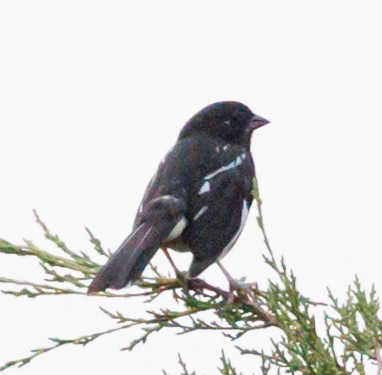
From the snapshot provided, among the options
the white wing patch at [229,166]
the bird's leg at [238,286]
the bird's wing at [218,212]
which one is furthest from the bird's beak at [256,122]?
the bird's leg at [238,286]

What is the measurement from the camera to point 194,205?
5738 millimetres

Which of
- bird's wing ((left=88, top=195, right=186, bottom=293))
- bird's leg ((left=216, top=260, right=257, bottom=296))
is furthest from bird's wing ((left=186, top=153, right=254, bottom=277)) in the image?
bird's leg ((left=216, top=260, right=257, bottom=296))

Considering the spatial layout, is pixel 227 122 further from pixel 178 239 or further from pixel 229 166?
pixel 178 239

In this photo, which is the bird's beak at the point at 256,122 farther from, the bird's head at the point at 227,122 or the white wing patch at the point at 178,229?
the white wing patch at the point at 178,229

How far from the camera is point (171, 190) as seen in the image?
19.0 feet

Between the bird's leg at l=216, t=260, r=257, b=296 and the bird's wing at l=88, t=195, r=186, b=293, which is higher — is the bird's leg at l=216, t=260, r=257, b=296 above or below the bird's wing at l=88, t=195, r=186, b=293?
below

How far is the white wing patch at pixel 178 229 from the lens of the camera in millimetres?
5547

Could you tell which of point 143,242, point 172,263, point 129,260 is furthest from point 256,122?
point 129,260

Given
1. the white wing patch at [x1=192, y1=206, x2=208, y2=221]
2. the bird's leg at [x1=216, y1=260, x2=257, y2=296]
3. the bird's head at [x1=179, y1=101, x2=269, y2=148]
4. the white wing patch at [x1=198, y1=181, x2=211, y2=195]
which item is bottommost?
the bird's leg at [x1=216, y1=260, x2=257, y2=296]

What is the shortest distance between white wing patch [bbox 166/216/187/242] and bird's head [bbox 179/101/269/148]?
1300 mm

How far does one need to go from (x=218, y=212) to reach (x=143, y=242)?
743 millimetres

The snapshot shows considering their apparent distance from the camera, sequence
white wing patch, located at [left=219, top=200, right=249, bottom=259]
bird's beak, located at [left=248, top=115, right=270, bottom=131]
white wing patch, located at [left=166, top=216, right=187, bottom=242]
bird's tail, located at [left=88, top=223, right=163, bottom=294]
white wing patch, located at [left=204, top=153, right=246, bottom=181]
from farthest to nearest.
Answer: bird's beak, located at [left=248, top=115, right=270, bottom=131], white wing patch, located at [left=204, top=153, right=246, bottom=181], white wing patch, located at [left=219, top=200, right=249, bottom=259], white wing patch, located at [left=166, top=216, right=187, bottom=242], bird's tail, located at [left=88, top=223, right=163, bottom=294]

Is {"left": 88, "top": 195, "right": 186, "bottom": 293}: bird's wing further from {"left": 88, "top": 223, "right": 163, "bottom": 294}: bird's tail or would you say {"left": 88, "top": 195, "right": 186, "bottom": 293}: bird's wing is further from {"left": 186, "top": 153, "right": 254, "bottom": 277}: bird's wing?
{"left": 186, "top": 153, "right": 254, "bottom": 277}: bird's wing

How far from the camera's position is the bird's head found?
688cm
